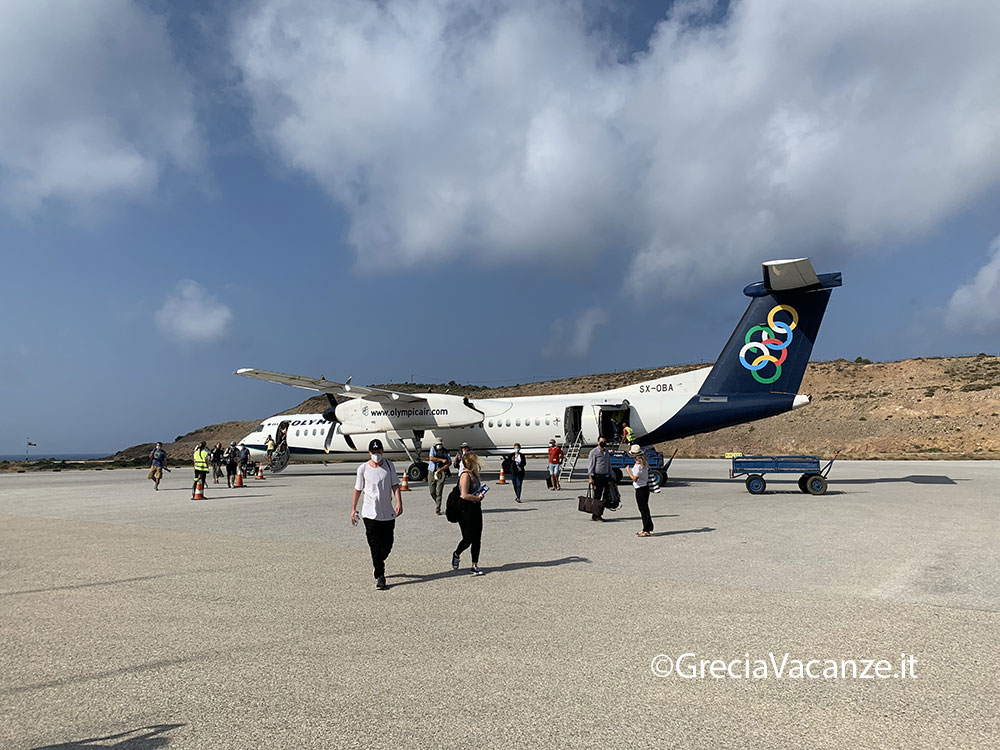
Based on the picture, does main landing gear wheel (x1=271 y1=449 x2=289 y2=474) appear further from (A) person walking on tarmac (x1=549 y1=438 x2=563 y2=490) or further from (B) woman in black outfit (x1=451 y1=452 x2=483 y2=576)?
(B) woman in black outfit (x1=451 y1=452 x2=483 y2=576)

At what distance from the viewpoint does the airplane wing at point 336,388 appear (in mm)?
24297

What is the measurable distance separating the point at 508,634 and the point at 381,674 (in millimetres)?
1325

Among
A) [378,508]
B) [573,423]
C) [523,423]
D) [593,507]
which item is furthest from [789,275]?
[378,508]

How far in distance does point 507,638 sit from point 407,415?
20.9 m

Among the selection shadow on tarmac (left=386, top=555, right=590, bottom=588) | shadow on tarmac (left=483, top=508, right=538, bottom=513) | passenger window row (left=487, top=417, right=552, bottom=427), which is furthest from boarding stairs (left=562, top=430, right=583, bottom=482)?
shadow on tarmac (left=386, top=555, right=590, bottom=588)

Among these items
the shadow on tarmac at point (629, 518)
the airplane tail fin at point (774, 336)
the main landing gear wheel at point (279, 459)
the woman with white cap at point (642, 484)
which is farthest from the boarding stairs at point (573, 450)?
the main landing gear wheel at point (279, 459)

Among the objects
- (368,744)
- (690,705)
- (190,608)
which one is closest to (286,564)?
(190,608)

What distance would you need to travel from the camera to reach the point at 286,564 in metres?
8.84

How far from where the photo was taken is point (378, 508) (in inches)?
307

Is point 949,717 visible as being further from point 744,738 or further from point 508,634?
point 508,634

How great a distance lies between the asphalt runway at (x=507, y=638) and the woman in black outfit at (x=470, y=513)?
0.31 meters

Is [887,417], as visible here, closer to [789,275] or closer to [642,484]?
[789,275]

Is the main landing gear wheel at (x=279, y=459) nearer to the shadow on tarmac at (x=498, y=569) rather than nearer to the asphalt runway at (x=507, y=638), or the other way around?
the asphalt runway at (x=507, y=638)

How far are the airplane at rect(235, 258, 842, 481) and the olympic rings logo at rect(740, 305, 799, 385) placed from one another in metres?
0.03
